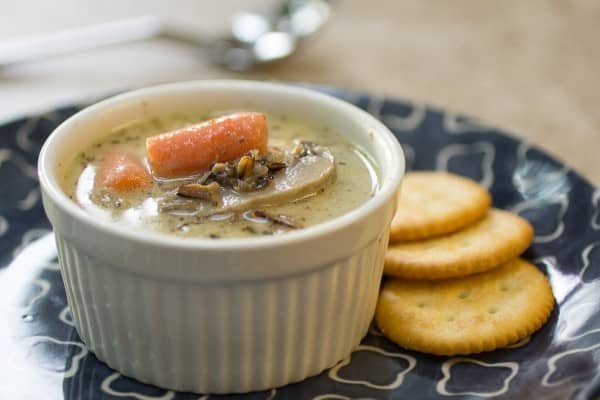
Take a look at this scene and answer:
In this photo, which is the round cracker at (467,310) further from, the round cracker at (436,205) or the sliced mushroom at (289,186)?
the sliced mushroom at (289,186)

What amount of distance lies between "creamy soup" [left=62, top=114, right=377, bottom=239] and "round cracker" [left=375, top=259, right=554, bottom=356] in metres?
0.39

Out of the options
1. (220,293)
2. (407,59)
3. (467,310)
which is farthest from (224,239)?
(407,59)

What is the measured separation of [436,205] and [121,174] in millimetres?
1136

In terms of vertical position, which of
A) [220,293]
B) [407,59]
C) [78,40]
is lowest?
[407,59]

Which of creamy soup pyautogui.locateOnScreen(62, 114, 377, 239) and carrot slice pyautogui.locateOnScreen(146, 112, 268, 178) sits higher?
carrot slice pyautogui.locateOnScreen(146, 112, 268, 178)

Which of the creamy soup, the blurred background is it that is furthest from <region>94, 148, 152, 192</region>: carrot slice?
the blurred background

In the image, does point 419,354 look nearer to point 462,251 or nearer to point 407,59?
point 462,251

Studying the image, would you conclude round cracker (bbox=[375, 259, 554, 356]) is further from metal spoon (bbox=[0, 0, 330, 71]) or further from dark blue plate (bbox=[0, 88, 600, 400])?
metal spoon (bbox=[0, 0, 330, 71])

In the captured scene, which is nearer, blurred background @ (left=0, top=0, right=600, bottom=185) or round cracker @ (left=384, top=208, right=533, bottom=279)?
round cracker @ (left=384, top=208, right=533, bottom=279)

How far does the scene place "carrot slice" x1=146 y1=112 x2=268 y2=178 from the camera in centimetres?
238

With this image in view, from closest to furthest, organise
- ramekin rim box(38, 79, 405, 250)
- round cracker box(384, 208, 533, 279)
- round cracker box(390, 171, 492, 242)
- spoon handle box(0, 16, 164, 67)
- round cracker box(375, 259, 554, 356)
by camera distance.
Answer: ramekin rim box(38, 79, 405, 250) < round cracker box(375, 259, 554, 356) < round cracker box(384, 208, 533, 279) < round cracker box(390, 171, 492, 242) < spoon handle box(0, 16, 164, 67)

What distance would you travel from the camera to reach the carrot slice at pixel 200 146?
2383mm

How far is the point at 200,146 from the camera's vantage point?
2.39 metres

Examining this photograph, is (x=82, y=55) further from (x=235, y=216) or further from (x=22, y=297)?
(x=235, y=216)
